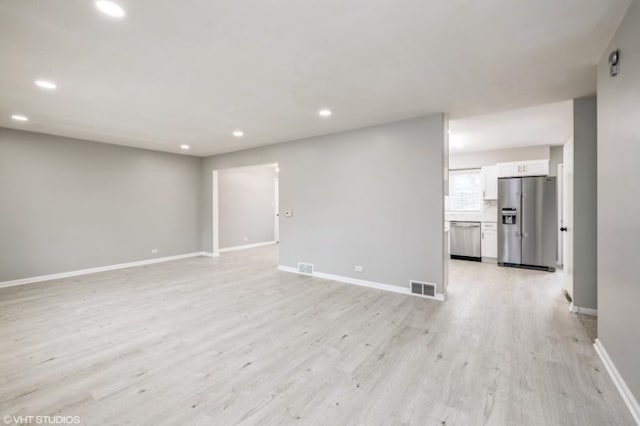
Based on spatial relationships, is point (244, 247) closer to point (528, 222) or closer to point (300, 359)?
point (300, 359)

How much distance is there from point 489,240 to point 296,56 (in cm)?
637

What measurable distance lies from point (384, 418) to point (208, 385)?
1.32m

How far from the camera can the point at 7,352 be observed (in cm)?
264

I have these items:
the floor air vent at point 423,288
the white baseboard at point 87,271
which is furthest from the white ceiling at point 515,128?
the white baseboard at point 87,271

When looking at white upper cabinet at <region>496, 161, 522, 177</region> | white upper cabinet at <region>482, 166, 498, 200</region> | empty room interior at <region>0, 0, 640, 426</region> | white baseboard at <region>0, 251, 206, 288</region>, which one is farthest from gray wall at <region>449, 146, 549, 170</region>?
white baseboard at <region>0, 251, 206, 288</region>

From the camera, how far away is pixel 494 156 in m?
6.98

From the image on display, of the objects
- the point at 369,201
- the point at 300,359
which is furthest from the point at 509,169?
the point at 300,359

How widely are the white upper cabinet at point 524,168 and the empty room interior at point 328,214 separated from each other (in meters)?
0.05

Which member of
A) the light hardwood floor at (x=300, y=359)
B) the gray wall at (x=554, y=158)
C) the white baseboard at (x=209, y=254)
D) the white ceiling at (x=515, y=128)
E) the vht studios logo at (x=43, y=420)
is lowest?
the vht studios logo at (x=43, y=420)

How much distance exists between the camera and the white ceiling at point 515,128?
423 centimetres

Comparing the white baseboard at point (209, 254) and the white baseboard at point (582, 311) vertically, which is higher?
the white baseboard at point (209, 254)

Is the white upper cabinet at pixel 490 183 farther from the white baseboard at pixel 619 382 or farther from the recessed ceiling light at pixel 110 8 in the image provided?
the recessed ceiling light at pixel 110 8

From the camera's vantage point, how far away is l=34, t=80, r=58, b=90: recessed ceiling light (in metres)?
2.99

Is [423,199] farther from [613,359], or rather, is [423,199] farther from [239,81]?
[239,81]
